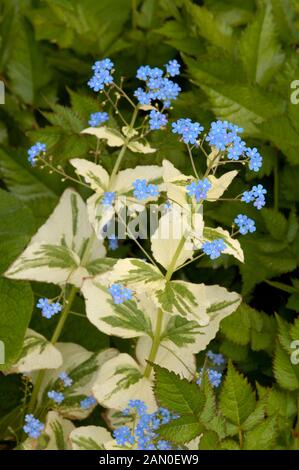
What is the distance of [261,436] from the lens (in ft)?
2.95

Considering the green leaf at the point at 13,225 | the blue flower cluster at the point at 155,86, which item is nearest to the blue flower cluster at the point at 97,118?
the blue flower cluster at the point at 155,86

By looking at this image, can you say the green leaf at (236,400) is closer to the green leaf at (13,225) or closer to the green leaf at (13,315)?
the green leaf at (13,315)

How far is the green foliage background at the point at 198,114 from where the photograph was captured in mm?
1248

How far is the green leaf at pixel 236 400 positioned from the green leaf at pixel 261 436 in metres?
0.03

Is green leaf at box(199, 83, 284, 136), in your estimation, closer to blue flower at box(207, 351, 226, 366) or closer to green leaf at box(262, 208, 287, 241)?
green leaf at box(262, 208, 287, 241)

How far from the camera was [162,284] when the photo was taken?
1062mm

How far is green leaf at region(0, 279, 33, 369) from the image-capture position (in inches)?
47.6

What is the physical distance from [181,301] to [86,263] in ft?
0.84

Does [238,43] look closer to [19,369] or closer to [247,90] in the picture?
[247,90]

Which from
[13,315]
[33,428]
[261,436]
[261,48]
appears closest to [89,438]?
[33,428]

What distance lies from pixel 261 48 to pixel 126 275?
1.75ft

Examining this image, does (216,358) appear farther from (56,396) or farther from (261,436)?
(261,436)

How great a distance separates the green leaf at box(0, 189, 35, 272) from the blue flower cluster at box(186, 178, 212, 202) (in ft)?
1.52

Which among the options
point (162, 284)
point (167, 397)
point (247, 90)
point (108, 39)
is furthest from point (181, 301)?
point (108, 39)
